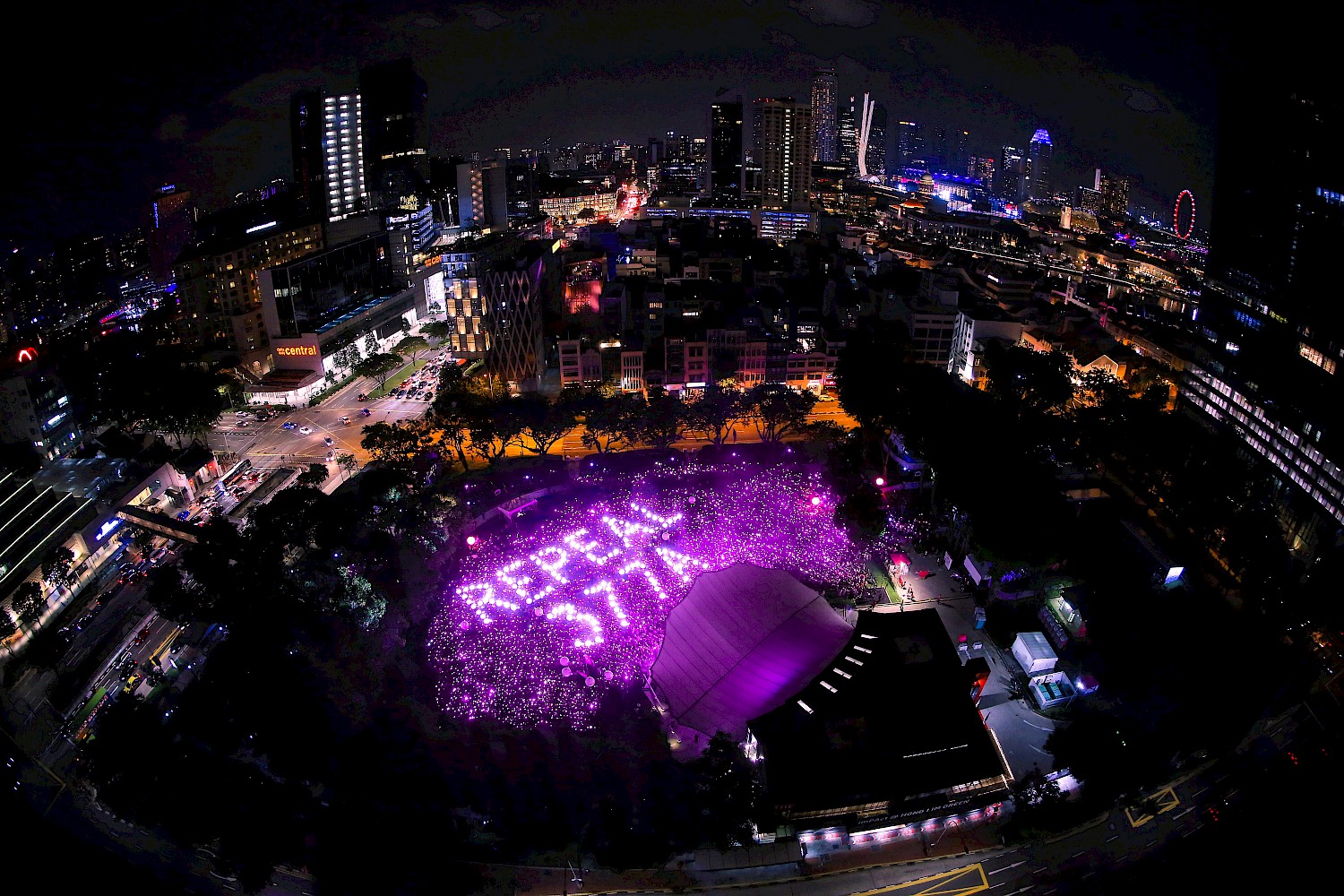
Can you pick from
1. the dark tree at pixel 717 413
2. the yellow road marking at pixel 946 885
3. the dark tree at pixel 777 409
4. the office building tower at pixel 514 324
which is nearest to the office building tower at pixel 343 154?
the office building tower at pixel 514 324

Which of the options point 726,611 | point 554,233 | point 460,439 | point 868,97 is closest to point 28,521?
point 460,439

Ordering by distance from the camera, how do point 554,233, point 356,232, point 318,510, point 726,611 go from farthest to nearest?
point 554,233, point 356,232, point 318,510, point 726,611

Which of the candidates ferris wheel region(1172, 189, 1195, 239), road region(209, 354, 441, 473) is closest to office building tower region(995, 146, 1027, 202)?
ferris wheel region(1172, 189, 1195, 239)

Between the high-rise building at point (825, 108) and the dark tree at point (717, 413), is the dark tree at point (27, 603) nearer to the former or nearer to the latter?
the dark tree at point (717, 413)

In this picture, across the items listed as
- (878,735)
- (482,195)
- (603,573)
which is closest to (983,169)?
(482,195)

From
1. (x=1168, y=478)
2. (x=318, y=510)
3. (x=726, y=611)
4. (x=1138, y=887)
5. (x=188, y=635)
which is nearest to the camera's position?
(x=1138, y=887)

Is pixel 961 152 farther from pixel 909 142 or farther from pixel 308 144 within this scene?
pixel 308 144

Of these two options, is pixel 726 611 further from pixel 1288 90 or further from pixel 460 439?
pixel 1288 90
